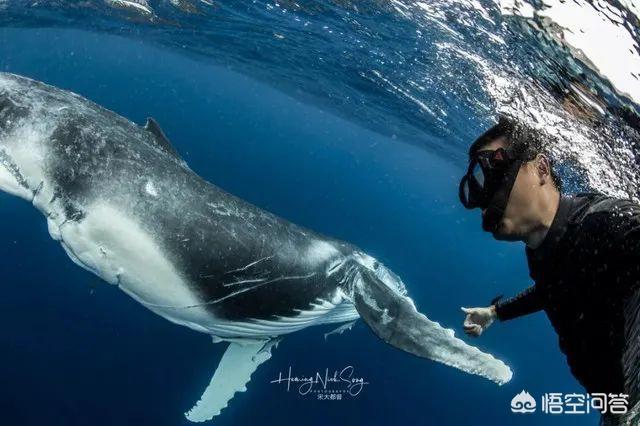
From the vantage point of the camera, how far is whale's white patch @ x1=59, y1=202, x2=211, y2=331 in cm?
388

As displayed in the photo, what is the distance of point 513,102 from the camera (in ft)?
29.7

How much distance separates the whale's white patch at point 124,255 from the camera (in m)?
3.88

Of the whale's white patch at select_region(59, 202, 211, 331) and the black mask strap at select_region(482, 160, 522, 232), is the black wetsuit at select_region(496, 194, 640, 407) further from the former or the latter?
the whale's white patch at select_region(59, 202, 211, 331)

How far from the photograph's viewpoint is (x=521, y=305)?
14.6 ft

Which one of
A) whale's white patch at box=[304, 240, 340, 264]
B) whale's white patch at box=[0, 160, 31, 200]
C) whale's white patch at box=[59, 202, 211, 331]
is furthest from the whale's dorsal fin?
whale's white patch at box=[304, 240, 340, 264]

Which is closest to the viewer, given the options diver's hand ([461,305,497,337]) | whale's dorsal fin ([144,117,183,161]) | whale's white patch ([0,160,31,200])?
whale's white patch ([0,160,31,200])

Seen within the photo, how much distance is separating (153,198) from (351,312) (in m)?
3.20

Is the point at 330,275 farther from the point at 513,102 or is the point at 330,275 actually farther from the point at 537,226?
the point at 513,102

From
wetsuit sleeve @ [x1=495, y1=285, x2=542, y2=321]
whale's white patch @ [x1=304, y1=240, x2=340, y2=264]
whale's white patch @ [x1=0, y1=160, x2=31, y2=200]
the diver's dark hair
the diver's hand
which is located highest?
the diver's dark hair

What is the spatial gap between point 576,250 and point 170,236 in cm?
343

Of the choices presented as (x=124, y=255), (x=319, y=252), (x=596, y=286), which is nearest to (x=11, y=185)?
(x=124, y=255)

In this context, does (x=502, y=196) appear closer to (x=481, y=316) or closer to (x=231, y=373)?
(x=481, y=316)

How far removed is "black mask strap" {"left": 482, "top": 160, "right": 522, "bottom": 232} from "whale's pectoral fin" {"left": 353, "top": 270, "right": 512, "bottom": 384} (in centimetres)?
168

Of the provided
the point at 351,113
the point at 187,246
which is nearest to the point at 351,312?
the point at 187,246
